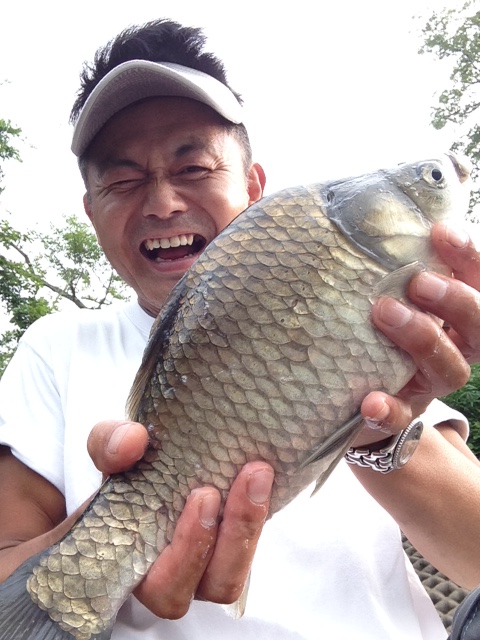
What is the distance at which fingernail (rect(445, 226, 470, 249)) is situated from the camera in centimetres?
101

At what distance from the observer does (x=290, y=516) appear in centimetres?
154

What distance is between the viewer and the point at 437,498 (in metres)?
1.44

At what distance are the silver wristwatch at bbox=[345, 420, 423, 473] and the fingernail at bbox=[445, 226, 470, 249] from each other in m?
0.42

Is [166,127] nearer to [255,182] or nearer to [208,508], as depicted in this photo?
[255,182]

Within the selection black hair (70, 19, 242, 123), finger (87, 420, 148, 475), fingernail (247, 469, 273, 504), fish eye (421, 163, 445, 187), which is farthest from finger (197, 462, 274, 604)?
black hair (70, 19, 242, 123)

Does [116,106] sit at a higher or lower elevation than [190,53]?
lower

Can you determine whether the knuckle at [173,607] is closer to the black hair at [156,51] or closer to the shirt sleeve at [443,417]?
the shirt sleeve at [443,417]

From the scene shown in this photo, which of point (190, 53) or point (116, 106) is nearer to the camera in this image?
point (116, 106)

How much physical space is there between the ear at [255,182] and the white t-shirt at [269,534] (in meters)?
0.70

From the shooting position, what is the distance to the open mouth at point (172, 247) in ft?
6.21

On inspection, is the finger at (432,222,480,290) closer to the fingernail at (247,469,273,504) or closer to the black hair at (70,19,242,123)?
the fingernail at (247,469,273,504)

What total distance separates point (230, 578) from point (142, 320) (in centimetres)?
106


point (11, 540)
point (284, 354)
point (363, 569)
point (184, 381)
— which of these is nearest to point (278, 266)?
point (284, 354)

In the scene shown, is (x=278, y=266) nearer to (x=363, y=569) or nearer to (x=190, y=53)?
(x=363, y=569)
